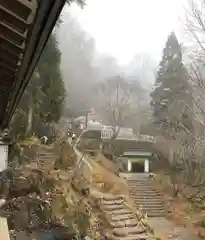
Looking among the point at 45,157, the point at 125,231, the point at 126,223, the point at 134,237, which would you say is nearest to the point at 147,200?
the point at 126,223

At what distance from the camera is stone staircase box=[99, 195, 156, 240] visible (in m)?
10.5

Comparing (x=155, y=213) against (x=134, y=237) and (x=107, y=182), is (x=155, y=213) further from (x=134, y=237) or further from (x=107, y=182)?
(x=134, y=237)

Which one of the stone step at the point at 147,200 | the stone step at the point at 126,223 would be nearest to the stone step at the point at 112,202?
the stone step at the point at 126,223

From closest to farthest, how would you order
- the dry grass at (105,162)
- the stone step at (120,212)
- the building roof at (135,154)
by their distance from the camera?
the stone step at (120,212), the dry grass at (105,162), the building roof at (135,154)

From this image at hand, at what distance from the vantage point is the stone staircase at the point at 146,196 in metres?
14.1

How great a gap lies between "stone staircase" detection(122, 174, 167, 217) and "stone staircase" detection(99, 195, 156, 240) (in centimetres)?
175

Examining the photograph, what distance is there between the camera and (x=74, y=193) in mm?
11555

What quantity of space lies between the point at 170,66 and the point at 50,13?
22.6 metres

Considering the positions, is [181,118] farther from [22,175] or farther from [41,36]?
[41,36]

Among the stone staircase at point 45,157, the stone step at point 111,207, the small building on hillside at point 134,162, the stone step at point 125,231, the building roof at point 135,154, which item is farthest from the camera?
the building roof at point 135,154

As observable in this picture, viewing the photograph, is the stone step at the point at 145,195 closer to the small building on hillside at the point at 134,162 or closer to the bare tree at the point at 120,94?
the small building on hillside at the point at 134,162

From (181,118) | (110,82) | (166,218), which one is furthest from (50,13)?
(110,82)

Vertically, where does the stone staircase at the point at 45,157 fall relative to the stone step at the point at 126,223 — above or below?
above

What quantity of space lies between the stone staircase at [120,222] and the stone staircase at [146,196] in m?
1.75
